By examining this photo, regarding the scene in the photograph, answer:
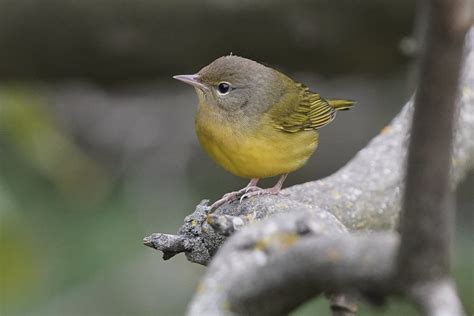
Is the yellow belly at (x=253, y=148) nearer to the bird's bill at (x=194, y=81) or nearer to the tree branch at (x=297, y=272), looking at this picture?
the bird's bill at (x=194, y=81)

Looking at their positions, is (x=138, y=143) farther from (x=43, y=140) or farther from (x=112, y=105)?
(x=43, y=140)

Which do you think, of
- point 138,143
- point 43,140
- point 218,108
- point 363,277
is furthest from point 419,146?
point 138,143

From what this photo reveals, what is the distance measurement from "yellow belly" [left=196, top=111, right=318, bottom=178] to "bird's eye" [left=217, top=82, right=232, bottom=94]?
204mm

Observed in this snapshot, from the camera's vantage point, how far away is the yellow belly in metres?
4.45

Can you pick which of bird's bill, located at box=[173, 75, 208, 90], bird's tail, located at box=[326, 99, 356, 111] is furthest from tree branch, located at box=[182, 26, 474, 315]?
bird's tail, located at box=[326, 99, 356, 111]

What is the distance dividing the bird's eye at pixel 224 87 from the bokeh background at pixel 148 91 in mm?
1481

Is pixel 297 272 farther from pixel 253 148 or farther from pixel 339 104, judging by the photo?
pixel 339 104

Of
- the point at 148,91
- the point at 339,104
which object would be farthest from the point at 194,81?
the point at 148,91

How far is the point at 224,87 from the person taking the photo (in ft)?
15.8

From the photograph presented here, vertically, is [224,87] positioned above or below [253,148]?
above

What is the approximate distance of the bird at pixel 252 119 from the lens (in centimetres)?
450

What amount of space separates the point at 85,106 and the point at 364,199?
5640 millimetres

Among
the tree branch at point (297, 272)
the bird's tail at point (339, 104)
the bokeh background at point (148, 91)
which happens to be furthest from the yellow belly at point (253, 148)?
the tree branch at point (297, 272)

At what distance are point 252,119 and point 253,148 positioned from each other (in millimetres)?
291
